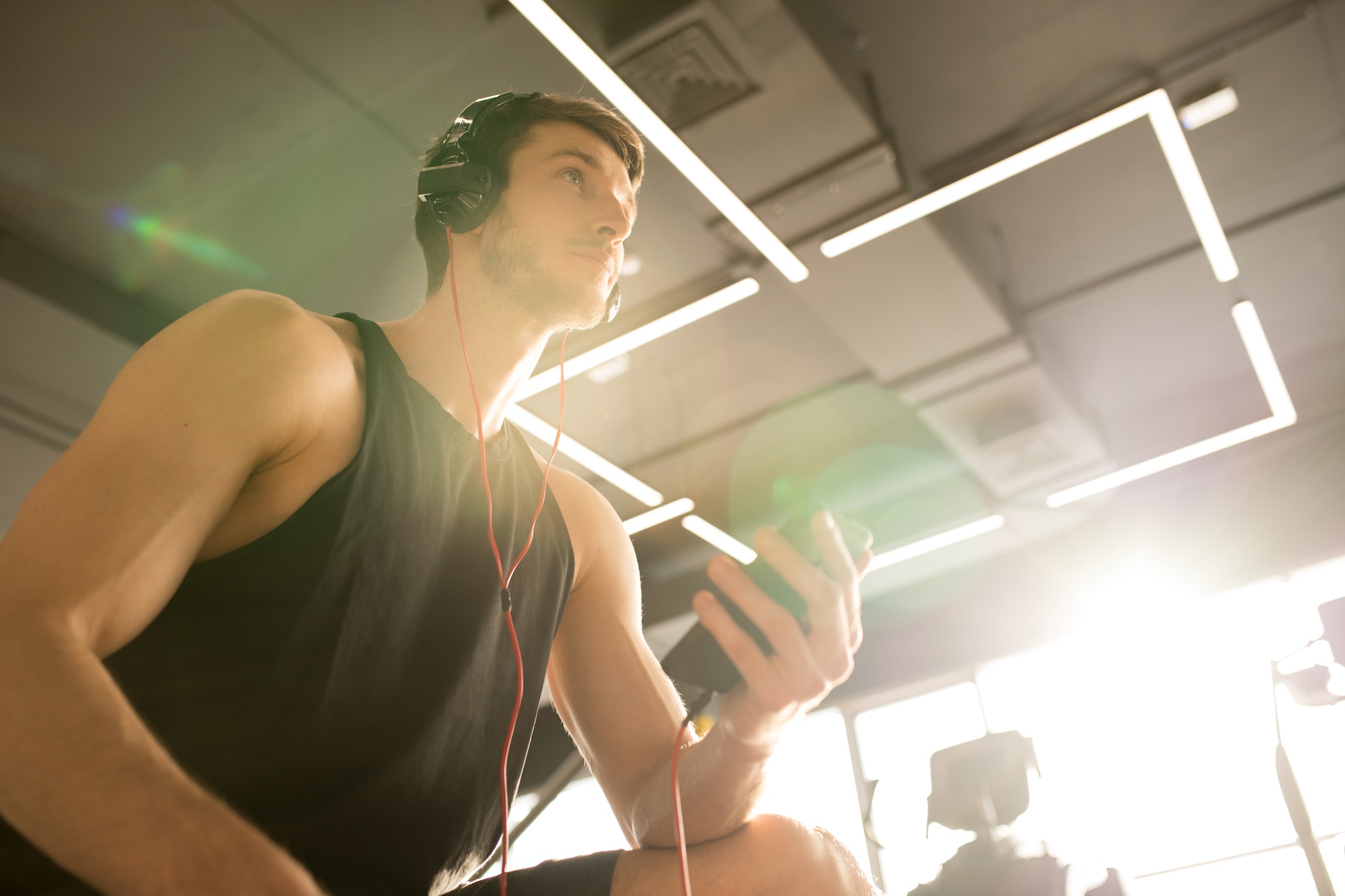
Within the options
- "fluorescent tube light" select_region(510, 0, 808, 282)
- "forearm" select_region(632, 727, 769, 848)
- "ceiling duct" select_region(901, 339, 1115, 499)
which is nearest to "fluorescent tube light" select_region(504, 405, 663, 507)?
Answer: "fluorescent tube light" select_region(510, 0, 808, 282)

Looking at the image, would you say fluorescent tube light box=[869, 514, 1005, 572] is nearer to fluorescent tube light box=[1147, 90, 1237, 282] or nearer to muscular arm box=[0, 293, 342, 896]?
fluorescent tube light box=[1147, 90, 1237, 282]

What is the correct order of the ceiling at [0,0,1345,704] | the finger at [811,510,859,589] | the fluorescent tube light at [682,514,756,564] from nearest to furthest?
the finger at [811,510,859,589]
the ceiling at [0,0,1345,704]
the fluorescent tube light at [682,514,756,564]

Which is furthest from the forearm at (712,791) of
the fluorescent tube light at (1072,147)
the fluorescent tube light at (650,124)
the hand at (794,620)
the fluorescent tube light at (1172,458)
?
the fluorescent tube light at (1172,458)

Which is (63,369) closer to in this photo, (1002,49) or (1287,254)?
(1002,49)

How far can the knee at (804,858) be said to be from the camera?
2.98ft

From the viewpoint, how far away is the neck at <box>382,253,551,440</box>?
1183 mm

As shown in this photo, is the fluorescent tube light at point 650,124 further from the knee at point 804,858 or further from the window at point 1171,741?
the window at point 1171,741

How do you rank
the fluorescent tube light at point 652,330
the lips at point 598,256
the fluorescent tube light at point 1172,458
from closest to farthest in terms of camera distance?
the lips at point 598,256 < the fluorescent tube light at point 652,330 < the fluorescent tube light at point 1172,458

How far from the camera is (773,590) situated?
2.59 feet

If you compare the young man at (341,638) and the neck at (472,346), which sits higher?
the neck at (472,346)

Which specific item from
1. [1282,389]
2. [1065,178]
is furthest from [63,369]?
[1282,389]

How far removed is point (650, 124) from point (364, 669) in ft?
5.72

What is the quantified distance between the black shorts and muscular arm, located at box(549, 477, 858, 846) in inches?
3.1

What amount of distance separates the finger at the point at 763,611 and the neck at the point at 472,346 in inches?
20.3
